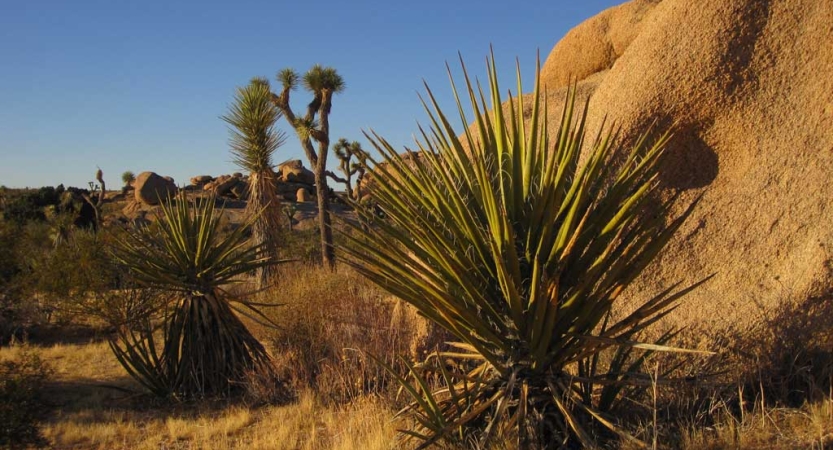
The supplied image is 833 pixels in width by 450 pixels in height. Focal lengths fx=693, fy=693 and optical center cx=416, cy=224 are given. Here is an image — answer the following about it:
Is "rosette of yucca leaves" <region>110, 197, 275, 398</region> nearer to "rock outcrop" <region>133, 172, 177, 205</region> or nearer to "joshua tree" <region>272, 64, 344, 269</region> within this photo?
"joshua tree" <region>272, 64, 344, 269</region>

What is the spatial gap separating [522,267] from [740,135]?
3.46 m

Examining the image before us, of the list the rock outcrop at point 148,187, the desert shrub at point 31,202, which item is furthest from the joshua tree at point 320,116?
the rock outcrop at point 148,187

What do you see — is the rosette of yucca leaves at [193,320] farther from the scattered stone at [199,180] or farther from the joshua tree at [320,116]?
the scattered stone at [199,180]

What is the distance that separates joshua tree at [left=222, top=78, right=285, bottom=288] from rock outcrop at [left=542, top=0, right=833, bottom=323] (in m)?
8.84

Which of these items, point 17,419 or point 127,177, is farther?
point 127,177

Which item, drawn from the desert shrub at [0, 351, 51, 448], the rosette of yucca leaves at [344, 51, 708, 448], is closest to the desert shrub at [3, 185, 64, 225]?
the desert shrub at [0, 351, 51, 448]

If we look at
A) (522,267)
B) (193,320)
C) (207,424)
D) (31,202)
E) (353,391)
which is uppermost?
(31,202)

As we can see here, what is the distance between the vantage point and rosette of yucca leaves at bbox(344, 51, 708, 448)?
416 centimetres

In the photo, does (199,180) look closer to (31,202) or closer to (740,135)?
(31,202)

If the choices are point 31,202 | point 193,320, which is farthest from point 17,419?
point 31,202

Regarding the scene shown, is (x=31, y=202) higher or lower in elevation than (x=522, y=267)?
higher

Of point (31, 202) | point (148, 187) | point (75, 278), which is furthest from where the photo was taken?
point (148, 187)

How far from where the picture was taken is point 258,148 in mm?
14773

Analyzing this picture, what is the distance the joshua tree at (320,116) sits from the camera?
1789cm
